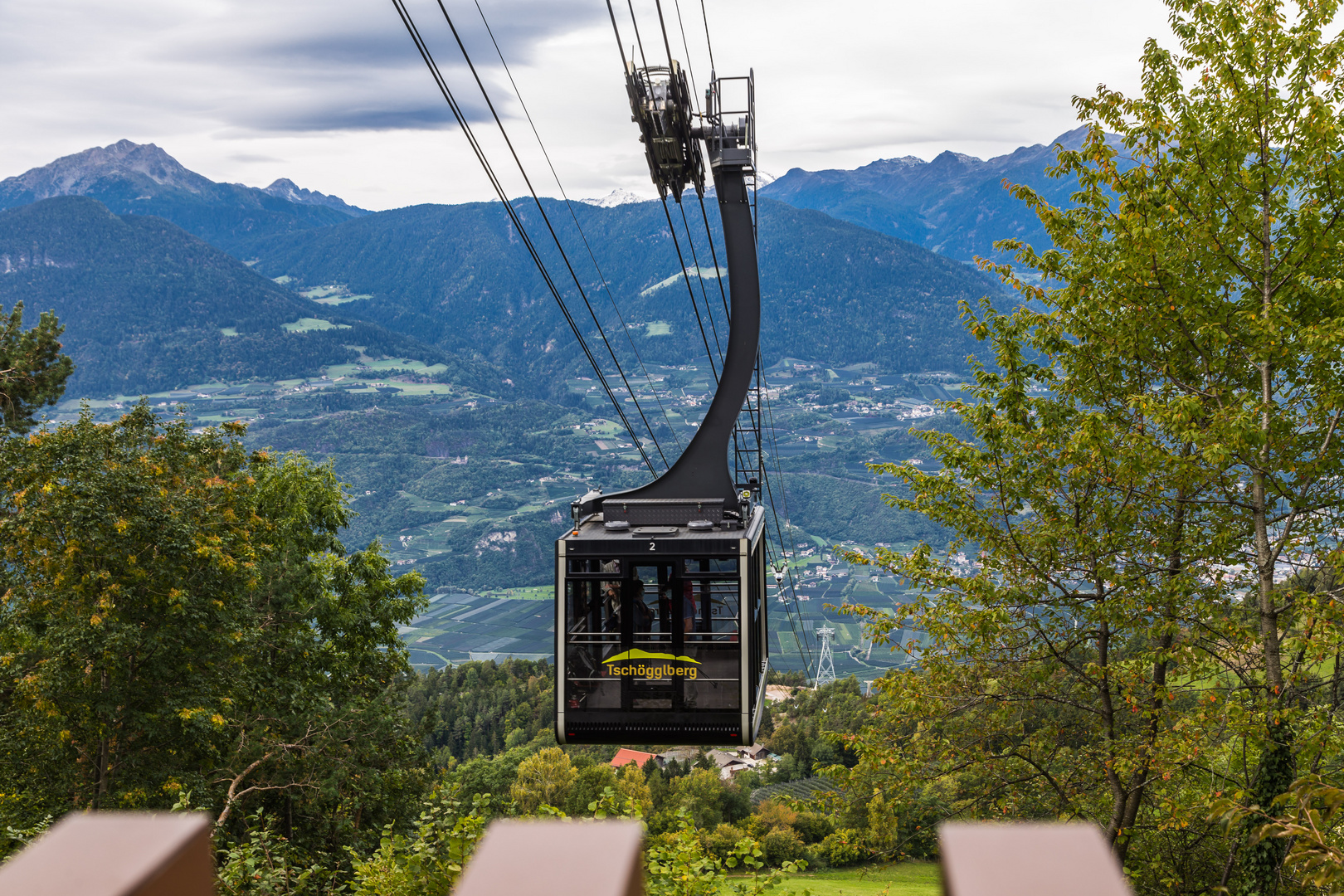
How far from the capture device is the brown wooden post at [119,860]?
0.56 meters

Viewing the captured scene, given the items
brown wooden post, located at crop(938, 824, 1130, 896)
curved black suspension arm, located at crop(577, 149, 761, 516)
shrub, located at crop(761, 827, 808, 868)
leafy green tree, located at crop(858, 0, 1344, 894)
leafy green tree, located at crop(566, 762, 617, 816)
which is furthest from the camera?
leafy green tree, located at crop(566, 762, 617, 816)

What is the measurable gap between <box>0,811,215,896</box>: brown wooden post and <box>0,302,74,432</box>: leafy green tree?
19.1 meters

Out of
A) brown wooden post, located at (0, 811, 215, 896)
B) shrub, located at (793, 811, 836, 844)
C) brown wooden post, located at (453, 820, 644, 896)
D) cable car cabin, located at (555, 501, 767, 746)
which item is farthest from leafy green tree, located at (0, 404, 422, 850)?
shrub, located at (793, 811, 836, 844)

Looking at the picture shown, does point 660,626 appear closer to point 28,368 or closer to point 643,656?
point 643,656

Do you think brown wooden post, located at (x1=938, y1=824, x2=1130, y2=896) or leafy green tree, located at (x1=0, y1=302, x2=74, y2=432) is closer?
brown wooden post, located at (x1=938, y1=824, x2=1130, y2=896)

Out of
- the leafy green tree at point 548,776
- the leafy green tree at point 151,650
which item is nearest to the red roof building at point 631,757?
the leafy green tree at point 548,776

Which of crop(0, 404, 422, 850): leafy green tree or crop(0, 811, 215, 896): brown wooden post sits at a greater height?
crop(0, 811, 215, 896): brown wooden post

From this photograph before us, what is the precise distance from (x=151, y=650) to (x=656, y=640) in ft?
25.2

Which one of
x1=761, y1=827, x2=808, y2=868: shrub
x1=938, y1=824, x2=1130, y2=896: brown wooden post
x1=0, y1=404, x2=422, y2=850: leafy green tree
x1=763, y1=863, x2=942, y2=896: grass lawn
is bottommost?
x1=761, y1=827, x2=808, y2=868: shrub

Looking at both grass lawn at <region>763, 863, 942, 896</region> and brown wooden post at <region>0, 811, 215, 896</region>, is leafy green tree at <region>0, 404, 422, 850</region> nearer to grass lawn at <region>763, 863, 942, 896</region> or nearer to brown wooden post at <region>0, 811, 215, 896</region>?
grass lawn at <region>763, 863, 942, 896</region>

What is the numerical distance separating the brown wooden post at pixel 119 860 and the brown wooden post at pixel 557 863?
177mm

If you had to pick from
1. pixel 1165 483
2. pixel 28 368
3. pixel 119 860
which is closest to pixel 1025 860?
pixel 119 860

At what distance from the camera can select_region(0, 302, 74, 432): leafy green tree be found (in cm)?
1692

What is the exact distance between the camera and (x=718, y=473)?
34.6 ft
